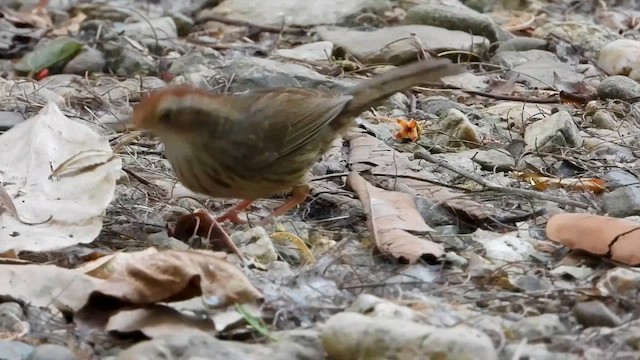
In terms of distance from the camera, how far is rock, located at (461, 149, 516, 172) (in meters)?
5.57

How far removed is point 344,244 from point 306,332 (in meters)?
1.00

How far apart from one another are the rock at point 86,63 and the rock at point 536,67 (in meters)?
2.72

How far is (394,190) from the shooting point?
4984 millimetres

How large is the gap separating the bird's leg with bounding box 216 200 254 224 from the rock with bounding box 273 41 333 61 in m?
3.23

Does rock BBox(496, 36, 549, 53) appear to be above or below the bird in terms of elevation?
below

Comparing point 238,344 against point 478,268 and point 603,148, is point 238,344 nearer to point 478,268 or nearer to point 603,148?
point 478,268

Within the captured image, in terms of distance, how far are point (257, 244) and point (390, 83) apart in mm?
1169

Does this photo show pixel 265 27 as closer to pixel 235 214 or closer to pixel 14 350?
pixel 235 214

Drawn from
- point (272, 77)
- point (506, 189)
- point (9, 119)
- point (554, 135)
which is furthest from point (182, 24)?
point (506, 189)

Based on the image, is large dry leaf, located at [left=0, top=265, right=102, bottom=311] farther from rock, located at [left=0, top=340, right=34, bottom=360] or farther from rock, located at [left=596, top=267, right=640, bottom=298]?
rock, located at [left=596, top=267, right=640, bottom=298]

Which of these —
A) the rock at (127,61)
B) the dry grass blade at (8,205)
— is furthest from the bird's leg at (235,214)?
the rock at (127,61)

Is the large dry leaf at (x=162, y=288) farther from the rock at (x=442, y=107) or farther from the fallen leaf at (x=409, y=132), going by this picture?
the rock at (x=442, y=107)

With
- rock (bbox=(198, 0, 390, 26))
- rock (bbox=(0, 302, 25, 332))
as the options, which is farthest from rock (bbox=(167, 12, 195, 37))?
rock (bbox=(0, 302, 25, 332))

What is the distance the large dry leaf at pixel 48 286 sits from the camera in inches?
138
